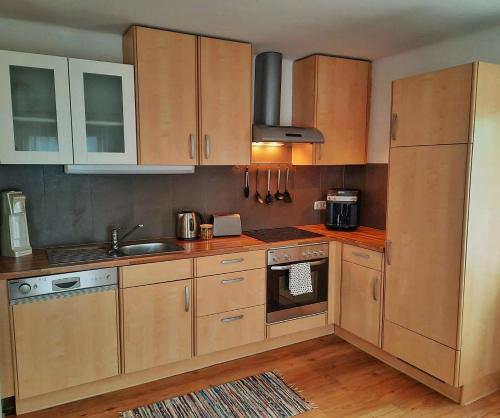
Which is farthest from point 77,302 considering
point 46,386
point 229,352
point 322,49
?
point 322,49

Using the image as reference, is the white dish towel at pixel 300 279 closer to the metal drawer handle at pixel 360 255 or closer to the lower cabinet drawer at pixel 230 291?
the lower cabinet drawer at pixel 230 291

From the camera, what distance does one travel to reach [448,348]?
2.36 meters

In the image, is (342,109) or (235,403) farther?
(342,109)

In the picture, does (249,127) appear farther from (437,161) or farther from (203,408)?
(203,408)

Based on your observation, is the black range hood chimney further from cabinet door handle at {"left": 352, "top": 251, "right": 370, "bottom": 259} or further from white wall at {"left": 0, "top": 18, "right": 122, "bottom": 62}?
cabinet door handle at {"left": 352, "top": 251, "right": 370, "bottom": 259}

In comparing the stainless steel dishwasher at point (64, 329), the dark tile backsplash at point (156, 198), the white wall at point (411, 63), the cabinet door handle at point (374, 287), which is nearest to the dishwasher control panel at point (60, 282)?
the stainless steel dishwasher at point (64, 329)

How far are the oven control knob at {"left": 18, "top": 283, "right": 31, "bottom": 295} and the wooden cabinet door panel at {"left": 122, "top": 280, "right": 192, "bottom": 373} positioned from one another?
51 cm

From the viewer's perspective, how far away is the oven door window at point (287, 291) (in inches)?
115

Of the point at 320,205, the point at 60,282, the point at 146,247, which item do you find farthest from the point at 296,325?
the point at 60,282

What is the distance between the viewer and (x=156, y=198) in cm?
297

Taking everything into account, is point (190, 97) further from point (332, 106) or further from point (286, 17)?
point (332, 106)

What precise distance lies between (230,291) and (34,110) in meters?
1.67

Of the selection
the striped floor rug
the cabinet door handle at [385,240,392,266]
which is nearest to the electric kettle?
the striped floor rug

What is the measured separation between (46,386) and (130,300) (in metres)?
0.64
